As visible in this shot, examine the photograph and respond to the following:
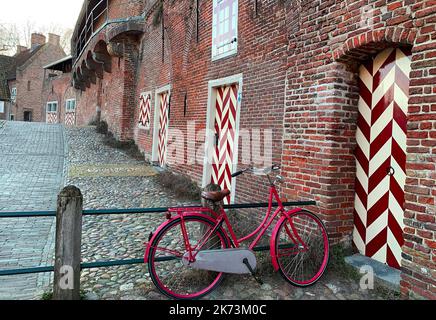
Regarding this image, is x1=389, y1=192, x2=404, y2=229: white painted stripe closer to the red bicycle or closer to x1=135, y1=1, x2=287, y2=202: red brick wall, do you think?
the red bicycle

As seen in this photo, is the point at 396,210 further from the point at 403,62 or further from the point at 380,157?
the point at 403,62

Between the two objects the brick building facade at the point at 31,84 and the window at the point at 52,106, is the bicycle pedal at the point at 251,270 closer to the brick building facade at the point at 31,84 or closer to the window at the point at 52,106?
the window at the point at 52,106

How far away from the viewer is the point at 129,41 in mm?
14883

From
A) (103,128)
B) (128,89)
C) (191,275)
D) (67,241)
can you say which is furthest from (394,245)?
(103,128)

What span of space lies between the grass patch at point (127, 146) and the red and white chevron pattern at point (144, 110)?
1062 mm

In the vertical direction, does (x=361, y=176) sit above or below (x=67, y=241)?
above

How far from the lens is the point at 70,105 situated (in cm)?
2848

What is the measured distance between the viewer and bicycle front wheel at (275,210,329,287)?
3836 mm

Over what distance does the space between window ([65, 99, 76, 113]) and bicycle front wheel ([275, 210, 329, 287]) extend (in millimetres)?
26193

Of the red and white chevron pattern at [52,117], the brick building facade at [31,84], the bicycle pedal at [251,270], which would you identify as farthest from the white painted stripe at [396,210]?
the brick building facade at [31,84]

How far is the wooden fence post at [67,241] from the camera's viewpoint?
3.11m

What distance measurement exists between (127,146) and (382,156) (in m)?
12.1

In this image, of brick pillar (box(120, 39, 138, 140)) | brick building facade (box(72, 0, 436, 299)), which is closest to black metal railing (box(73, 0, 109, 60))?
brick pillar (box(120, 39, 138, 140))
